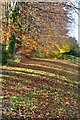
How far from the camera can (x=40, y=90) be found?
305 centimetres

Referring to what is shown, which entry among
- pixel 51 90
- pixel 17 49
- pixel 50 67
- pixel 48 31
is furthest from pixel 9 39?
pixel 51 90

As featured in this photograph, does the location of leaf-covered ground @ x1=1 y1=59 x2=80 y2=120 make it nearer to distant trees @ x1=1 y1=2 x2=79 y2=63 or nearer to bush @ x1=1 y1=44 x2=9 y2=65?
bush @ x1=1 y1=44 x2=9 y2=65

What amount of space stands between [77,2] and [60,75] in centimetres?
122

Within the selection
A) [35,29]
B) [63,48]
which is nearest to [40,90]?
[63,48]

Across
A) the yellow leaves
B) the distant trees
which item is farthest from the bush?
the yellow leaves

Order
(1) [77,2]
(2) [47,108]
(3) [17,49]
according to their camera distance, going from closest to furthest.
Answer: (2) [47,108]
(1) [77,2]
(3) [17,49]

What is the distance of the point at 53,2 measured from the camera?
3078 millimetres

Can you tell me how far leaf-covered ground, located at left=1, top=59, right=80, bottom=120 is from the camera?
8.86ft

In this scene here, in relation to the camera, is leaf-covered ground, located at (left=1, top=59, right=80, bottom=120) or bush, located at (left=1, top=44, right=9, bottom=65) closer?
leaf-covered ground, located at (left=1, top=59, right=80, bottom=120)

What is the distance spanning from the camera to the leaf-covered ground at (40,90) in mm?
2701

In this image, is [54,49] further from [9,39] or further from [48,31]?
[9,39]

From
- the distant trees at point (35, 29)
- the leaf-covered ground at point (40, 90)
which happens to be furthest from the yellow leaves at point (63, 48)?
the leaf-covered ground at point (40, 90)

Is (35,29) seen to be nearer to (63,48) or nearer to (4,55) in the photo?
(63,48)

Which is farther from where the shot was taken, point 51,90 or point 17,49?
point 17,49
